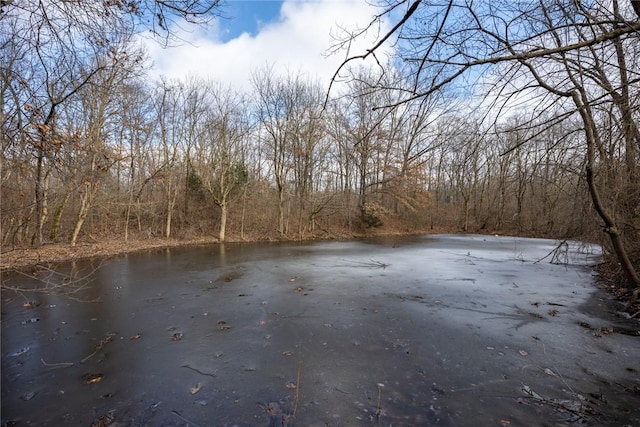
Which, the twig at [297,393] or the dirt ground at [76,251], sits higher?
the dirt ground at [76,251]

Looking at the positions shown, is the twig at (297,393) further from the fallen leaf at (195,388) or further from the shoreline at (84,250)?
the shoreline at (84,250)

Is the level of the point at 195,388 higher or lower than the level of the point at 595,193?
lower

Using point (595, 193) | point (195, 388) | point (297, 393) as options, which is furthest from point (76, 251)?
point (595, 193)

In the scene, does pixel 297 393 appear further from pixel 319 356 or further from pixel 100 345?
pixel 100 345

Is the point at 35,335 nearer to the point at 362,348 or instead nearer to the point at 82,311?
the point at 82,311

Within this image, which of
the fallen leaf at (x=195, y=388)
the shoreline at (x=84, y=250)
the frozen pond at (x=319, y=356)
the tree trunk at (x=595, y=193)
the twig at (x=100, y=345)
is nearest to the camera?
the frozen pond at (x=319, y=356)

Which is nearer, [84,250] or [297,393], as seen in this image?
[297,393]

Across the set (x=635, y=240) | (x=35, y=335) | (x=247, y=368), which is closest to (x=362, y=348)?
(x=247, y=368)

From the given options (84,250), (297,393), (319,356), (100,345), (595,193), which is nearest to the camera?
(297,393)

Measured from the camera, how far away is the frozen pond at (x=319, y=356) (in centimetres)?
292

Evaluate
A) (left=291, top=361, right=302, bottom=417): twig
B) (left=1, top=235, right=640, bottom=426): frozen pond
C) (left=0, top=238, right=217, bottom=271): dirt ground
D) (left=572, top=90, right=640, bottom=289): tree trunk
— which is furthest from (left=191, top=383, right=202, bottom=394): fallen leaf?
(left=0, top=238, right=217, bottom=271): dirt ground

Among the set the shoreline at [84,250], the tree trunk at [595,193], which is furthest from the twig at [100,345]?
the tree trunk at [595,193]

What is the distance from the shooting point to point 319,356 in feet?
13.2

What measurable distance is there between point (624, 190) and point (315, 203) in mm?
17823
